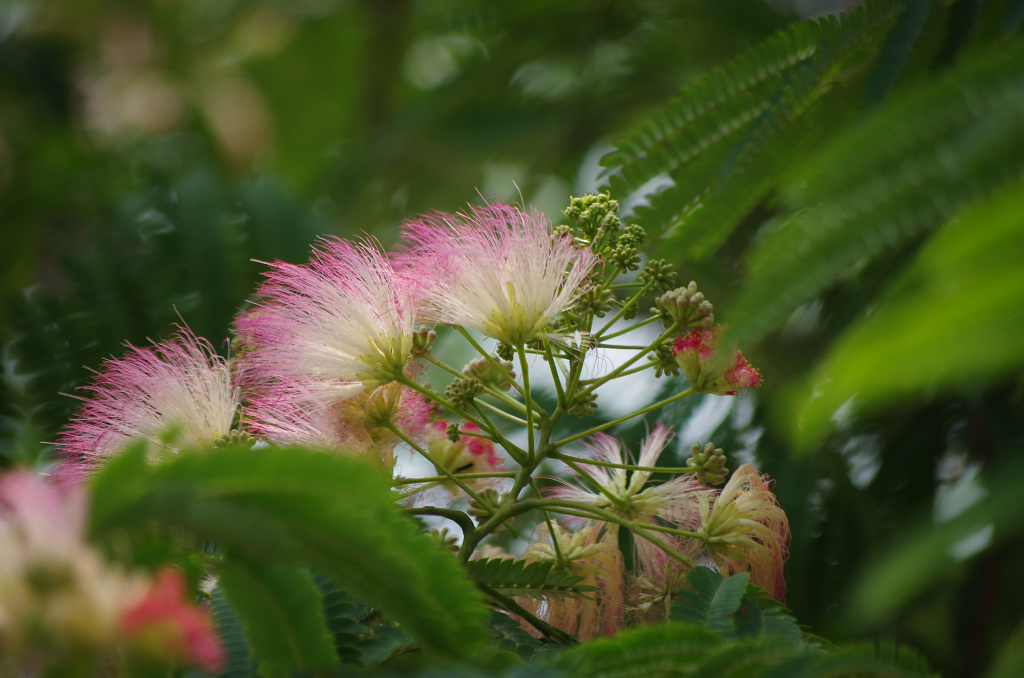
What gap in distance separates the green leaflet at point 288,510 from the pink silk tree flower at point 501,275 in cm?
70

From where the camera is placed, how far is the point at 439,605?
108 cm

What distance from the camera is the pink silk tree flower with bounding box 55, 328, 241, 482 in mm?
1738

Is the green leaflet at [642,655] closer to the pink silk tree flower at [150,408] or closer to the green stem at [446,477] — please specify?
the green stem at [446,477]

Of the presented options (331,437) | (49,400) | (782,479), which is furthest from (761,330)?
(49,400)

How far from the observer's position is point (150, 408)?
179 cm

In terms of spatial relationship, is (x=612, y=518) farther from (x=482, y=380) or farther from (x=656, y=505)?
(x=482, y=380)

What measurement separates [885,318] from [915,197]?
0.79 ft

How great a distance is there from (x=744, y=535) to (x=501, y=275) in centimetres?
71

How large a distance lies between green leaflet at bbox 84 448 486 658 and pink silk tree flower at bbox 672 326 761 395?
0.86 m

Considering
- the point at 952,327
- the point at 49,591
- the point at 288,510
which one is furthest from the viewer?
the point at 288,510

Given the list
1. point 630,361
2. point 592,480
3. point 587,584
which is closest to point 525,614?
point 587,584

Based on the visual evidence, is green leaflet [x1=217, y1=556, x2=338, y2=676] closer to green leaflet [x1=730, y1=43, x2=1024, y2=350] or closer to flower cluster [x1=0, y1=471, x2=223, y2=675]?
flower cluster [x1=0, y1=471, x2=223, y2=675]

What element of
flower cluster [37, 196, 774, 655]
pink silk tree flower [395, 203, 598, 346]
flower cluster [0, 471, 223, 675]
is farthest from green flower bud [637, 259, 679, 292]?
flower cluster [0, 471, 223, 675]

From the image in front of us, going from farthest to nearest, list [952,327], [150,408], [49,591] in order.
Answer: [150,408] → [49,591] → [952,327]
